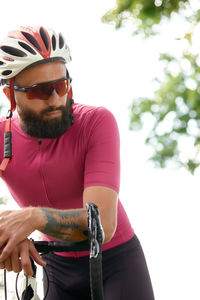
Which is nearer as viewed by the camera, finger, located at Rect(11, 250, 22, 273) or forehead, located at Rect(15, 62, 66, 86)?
finger, located at Rect(11, 250, 22, 273)

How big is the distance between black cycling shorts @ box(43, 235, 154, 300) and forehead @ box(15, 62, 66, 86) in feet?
3.32

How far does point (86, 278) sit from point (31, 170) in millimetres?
679

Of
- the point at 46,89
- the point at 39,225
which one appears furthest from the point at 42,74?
the point at 39,225

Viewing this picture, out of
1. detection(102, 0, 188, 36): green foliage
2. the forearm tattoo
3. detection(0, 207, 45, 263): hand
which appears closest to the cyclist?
the forearm tattoo

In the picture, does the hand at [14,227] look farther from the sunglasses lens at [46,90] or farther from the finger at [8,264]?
the sunglasses lens at [46,90]

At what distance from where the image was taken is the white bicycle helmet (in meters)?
2.31

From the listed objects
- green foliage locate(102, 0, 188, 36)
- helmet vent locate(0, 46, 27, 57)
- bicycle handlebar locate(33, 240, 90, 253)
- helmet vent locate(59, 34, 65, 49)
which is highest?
green foliage locate(102, 0, 188, 36)

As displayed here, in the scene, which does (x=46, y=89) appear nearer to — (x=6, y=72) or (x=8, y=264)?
(x=6, y=72)

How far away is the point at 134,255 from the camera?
2.51m

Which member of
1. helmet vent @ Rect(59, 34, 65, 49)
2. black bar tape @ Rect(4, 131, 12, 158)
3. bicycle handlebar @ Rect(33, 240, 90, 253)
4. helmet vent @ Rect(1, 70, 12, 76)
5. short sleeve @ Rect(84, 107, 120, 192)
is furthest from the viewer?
helmet vent @ Rect(59, 34, 65, 49)

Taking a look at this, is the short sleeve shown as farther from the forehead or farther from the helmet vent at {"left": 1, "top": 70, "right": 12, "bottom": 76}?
the helmet vent at {"left": 1, "top": 70, "right": 12, "bottom": 76}

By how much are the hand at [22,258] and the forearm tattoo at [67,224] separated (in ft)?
0.35

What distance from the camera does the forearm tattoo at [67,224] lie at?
1.63 meters

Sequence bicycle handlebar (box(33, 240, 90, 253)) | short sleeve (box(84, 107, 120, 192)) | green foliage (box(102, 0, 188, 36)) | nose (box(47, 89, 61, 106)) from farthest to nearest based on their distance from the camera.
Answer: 1. green foliage (box(102, 0, 188, 36))
2. nose (box(47, 89, 61, 106))
3. short sleeve (box(84, 107, 120, 192))
4. bicycle handlebar (box(33, 240, 90, 253))
